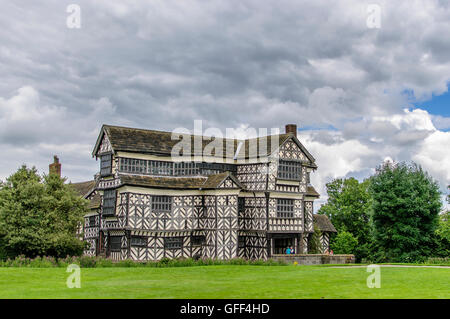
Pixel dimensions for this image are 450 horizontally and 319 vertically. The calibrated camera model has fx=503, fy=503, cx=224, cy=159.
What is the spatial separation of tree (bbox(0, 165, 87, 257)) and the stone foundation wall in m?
15.2

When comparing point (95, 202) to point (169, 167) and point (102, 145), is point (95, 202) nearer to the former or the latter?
point (102, 145)

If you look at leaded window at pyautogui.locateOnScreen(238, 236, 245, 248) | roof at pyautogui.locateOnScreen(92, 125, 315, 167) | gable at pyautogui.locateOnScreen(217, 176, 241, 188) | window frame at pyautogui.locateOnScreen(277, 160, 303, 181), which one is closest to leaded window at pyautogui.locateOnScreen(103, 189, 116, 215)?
roof at pyautogui.locateOnScreen(92, 125, 315, 167)

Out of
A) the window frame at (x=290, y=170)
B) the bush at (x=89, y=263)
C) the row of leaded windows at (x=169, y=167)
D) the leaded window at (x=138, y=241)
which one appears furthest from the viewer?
the window frame at (x=290, y=170)

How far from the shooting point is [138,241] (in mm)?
A: 37594

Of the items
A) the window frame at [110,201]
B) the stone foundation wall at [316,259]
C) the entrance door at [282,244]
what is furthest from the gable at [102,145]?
the entrance door at [282,244]

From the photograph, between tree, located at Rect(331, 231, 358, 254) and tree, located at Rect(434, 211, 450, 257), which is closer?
tree, located at Rect(434, 211, 450, 257)

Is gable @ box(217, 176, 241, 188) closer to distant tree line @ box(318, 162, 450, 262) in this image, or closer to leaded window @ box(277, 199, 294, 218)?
leaded window @ box(277, 199, 294, 218)

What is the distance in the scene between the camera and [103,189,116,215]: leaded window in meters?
38.4

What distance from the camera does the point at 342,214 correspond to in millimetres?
57969

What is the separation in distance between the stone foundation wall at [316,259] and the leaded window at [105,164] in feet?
48.2

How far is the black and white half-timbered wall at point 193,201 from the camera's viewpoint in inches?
1491

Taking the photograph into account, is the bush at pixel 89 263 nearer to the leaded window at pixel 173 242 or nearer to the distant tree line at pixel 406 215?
the leaded window at pixel 173 242
